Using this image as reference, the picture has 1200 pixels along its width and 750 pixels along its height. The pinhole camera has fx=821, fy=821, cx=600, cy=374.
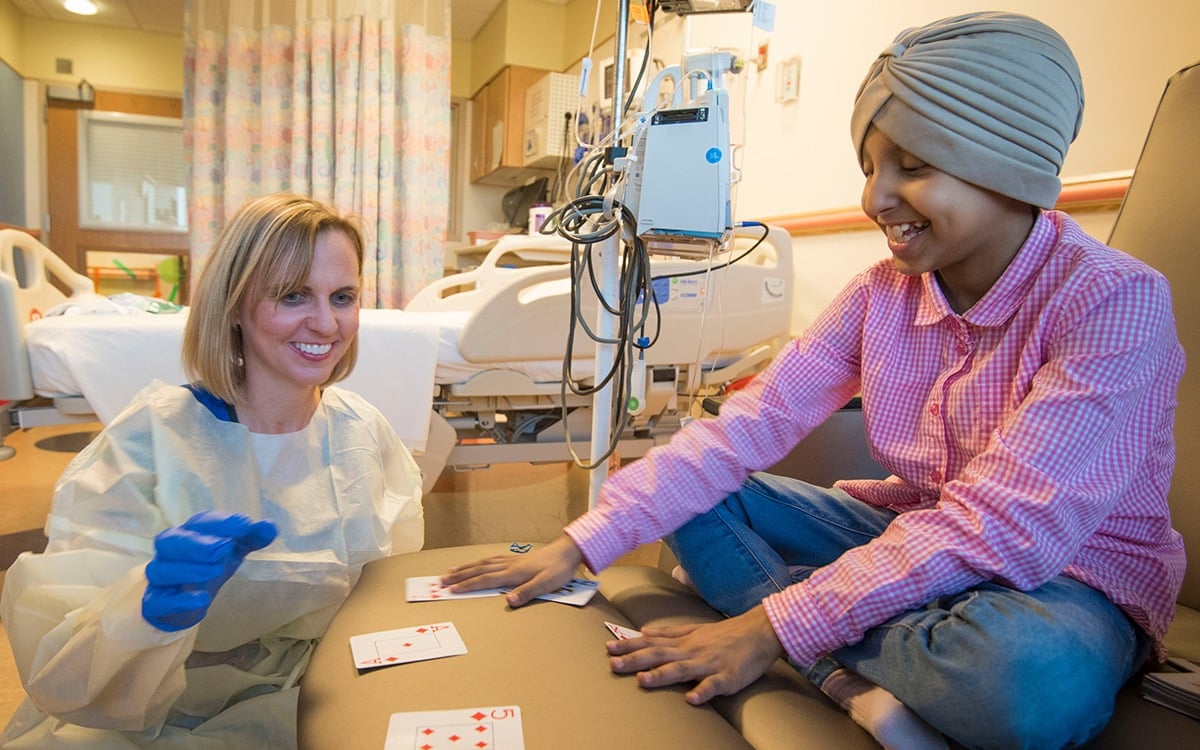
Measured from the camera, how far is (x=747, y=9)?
1.47 m

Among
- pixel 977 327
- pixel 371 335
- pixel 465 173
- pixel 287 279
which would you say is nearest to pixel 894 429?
pixel 977 327

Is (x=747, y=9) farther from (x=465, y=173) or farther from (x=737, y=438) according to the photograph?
(x=465, y=173)

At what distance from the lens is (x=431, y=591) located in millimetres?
1021

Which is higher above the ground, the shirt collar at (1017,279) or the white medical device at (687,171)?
the white medical device at (687,171)

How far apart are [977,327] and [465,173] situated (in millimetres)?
4844

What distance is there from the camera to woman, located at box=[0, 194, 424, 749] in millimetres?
911

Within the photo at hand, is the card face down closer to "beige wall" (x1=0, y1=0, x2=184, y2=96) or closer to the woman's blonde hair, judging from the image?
the woman's blonde hair

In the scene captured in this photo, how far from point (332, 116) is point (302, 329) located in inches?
97.7

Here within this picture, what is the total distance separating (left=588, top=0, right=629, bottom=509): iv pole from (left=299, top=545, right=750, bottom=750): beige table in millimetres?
494

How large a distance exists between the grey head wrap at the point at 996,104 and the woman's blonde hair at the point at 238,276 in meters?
0.83

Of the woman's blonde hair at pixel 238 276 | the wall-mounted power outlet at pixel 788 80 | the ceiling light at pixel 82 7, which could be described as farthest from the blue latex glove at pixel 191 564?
the ceiling light at pixel 82 7

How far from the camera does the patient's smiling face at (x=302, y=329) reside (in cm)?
119

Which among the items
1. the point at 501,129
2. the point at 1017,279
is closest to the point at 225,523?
the point at 1017,279

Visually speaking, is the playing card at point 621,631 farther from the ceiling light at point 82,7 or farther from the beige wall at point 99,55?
the beige wall at point 99,55
